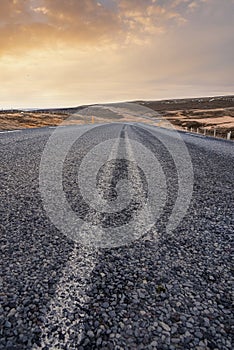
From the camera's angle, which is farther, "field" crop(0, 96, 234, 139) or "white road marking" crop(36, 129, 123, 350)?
"field" crop(0, 96, 234, 139)

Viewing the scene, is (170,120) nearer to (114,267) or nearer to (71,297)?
(114,267)

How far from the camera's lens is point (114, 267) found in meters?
2.50

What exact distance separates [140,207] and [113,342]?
2.52 m

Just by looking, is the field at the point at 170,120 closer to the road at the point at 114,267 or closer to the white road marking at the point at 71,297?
the road at the point at 114,267

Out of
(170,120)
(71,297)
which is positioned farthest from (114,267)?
(170,120)

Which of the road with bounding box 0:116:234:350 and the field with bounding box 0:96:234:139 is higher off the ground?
the field with bounding box 0:96:234:139

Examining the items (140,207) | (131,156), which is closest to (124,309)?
(140,207)

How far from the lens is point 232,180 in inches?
251

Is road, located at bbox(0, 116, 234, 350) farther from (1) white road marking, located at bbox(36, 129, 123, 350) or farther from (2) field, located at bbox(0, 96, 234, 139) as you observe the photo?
(2) field, located at bbox(0, 96, 234, 139)

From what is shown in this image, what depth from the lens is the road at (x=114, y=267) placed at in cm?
178

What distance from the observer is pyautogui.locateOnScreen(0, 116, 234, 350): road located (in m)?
1.78

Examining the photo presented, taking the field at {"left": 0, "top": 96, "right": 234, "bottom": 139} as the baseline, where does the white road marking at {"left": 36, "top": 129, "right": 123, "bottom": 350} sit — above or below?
below

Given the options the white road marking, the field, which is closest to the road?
the white road marking

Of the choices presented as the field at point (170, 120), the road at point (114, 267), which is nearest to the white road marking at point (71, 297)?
the road at point (114, 267)
